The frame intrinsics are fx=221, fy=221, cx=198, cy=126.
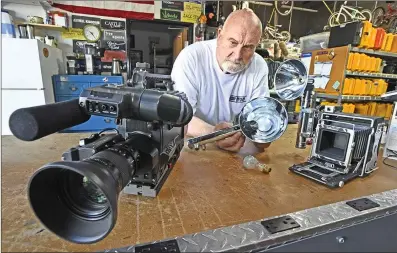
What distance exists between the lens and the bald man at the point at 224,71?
3.54ft

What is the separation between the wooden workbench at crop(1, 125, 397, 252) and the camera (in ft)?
1.31

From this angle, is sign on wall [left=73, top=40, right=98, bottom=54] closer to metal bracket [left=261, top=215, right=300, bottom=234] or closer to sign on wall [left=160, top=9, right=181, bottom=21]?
sign on wall [left=160, top=9, right=181, bottom=21]

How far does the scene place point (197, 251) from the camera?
0.38 metres

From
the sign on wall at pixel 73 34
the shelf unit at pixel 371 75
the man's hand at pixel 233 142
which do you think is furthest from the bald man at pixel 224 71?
the sign on wall at pixel 73 34

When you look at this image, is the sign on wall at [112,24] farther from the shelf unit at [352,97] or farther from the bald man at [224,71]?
the shelf unit at [352,97]

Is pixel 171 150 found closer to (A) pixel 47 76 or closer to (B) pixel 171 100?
(B) pixel 171 100

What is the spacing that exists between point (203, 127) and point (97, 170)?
699 millimetres

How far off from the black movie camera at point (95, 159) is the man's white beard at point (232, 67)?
78 cm

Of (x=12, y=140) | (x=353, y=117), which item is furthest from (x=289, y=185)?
(x=12, y=140)

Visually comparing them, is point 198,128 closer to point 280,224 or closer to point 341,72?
point 280,224

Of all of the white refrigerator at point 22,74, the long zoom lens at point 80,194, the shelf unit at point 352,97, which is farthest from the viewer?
the shelf unit at point 352,97

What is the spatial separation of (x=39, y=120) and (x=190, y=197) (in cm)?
35

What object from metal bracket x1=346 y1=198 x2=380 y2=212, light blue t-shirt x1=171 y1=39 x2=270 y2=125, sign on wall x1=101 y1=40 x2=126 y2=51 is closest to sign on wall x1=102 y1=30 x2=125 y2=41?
A: sign on wall x1=101 y1=40 x2=126 y2=51

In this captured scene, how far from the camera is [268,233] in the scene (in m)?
0.43
